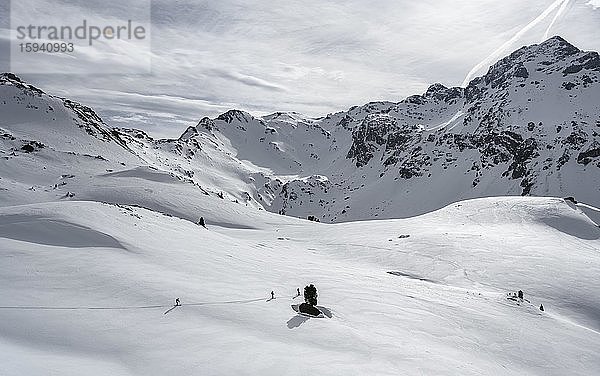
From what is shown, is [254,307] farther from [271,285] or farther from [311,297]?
[271,285]

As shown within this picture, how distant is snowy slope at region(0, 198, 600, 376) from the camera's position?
945 cm

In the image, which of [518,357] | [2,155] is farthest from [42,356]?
[2,155]

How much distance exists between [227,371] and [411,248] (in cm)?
2664

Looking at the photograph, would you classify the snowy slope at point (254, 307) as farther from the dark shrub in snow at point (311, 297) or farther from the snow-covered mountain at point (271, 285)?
the dark shrub in snow at point (311, 297)

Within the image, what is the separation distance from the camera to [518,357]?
14.8 m

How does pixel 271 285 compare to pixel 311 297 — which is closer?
pixel 311 297

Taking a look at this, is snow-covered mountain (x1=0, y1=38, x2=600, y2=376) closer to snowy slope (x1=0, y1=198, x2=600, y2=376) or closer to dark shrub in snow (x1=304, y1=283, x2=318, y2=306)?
snowy slope (x1=0, y1=198, x2=600, y2=376)

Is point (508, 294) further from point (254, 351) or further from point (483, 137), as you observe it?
point (483, 137)

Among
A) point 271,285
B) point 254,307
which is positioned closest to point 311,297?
point 254,307

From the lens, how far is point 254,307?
13297 millimetres

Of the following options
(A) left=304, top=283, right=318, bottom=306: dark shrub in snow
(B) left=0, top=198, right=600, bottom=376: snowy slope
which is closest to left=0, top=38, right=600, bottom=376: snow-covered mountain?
(B) left=0, top=198, right=600, bottom=376: snowy slope

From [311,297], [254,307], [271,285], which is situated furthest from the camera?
[271,285]

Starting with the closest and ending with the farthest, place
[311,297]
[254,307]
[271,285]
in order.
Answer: [254,307]
[311,297]
[271,285]

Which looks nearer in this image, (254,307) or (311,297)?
(254,307)
